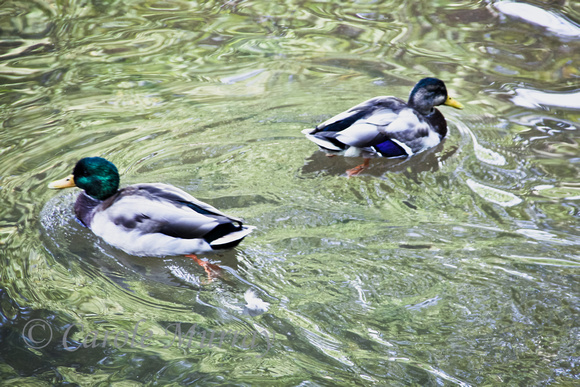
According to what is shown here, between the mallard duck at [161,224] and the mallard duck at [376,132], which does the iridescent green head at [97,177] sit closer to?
the mallard duck at [161,224]

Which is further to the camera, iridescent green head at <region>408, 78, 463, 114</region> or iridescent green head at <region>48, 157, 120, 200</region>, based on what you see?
iridescent green head at <region>408, 78, 463, 114</region>

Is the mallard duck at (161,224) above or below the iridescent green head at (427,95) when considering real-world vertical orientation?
below

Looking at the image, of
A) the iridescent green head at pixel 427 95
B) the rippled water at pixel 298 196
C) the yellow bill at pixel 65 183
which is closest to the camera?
the rippled water at pixel 298 196

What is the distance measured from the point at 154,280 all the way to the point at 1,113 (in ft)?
11.7

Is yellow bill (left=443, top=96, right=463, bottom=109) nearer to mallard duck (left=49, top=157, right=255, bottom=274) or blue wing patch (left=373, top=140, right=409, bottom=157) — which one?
blue wing patch (left=373, top=140, right=409, bottom=157)

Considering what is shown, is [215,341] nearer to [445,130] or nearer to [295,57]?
[445,130]

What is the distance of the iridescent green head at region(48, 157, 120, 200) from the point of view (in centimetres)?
471

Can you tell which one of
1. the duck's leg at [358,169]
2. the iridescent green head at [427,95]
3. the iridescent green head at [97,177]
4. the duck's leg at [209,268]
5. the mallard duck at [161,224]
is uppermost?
the iridescent green head at [427,95]

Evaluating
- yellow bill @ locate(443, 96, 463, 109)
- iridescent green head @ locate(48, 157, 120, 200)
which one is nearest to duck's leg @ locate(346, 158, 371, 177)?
yellow bill @ locate(443, 96, 463, 109)

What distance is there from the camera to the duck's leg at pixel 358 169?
5.78 meters

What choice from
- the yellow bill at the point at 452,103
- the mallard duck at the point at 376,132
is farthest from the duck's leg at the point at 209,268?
the yellow bill at the point at 452,103

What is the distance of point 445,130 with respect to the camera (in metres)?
6.20

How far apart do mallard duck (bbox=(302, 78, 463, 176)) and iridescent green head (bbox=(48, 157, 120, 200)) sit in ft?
6.32

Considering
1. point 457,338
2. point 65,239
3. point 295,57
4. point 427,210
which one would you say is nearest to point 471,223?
point 427,210
